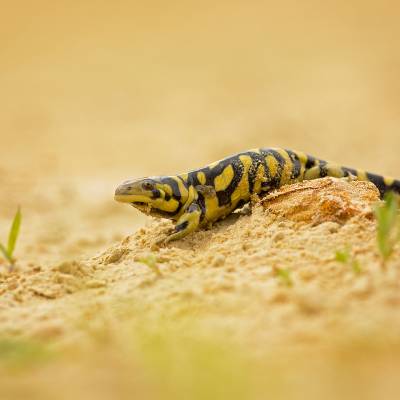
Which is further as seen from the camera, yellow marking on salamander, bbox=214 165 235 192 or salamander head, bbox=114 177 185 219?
yellow marking on salamander, bbox=214 165 235 192

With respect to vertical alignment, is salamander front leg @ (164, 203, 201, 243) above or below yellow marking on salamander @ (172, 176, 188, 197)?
below

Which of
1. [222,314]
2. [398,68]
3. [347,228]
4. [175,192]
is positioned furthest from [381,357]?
[398,68]

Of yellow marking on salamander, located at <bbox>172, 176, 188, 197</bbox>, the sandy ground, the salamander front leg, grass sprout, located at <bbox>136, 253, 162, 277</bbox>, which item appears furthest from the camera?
yellow marking on salamander, located at <bbox>172, 176, 188, 197</bbox>

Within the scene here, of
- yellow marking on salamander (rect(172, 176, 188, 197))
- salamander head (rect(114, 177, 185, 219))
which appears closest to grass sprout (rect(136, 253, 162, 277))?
salamander head (rect(114, 177, 185, 219))

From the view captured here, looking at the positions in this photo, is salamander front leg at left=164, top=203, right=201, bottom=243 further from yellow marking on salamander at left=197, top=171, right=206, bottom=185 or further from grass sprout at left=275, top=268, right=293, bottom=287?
grass sprout at left=275, top=268, right=293, bottom=287

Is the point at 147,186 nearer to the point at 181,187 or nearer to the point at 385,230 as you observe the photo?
the point at 181,187

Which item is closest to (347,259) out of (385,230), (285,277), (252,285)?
(385,230)

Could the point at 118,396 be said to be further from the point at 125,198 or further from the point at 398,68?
the point at 398,68

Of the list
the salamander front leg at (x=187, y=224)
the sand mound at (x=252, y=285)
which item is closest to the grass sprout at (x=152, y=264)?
the sand mound at (x=252, y=285)
